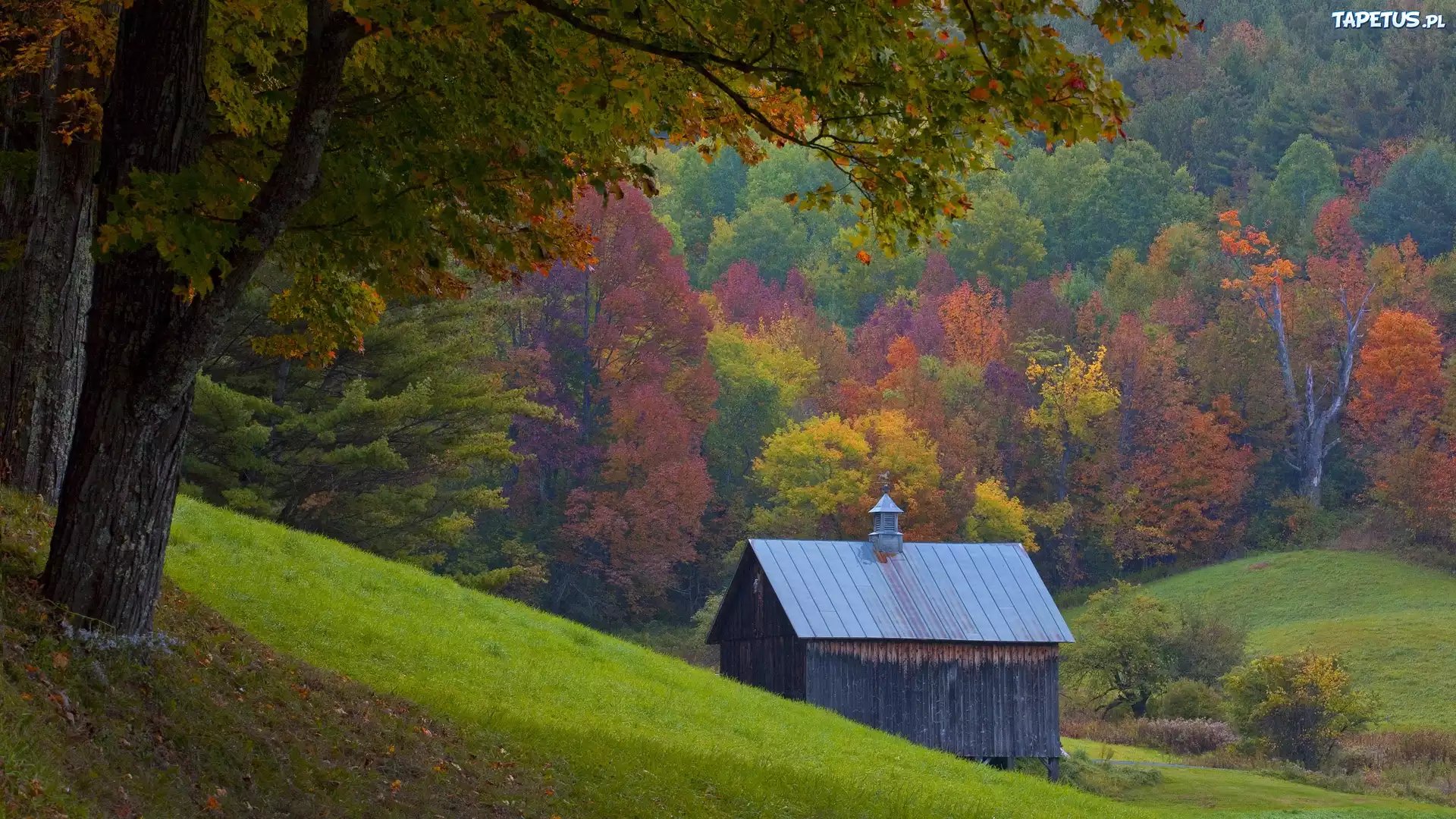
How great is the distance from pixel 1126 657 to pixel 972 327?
110ft

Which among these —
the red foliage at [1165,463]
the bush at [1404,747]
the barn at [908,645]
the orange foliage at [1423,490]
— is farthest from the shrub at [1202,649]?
the orange foliage at [1423,490]

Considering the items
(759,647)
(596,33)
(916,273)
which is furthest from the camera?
(916,273)

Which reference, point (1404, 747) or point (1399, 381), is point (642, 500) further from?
point (1399, 381)

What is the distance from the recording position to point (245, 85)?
876 centimetres

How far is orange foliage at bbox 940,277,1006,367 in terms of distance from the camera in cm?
7112

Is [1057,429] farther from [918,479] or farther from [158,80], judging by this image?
[158,80]

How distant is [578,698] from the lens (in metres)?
16.5

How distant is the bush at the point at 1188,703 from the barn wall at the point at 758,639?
44.5 feet

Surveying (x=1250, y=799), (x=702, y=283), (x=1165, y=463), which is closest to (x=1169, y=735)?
(x=1250, y=799)

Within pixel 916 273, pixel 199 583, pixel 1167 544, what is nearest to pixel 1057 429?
pixel 1167 544

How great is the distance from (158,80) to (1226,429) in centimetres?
6383

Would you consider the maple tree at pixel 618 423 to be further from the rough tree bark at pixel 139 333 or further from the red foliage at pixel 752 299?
the rough tree bark at pixel 139 333

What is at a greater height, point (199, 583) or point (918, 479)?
point (918, 479)

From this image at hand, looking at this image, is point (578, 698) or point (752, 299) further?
point (752, 299)
